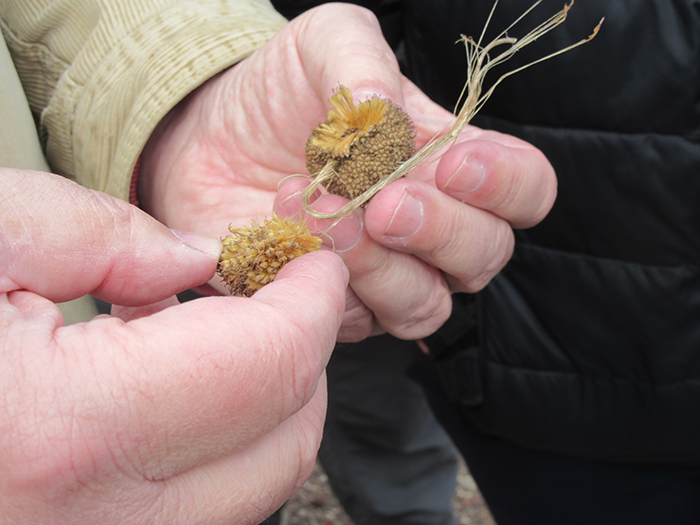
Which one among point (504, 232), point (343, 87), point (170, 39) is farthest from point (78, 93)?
point (504, 232)

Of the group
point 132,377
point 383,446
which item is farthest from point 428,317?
point 383,446

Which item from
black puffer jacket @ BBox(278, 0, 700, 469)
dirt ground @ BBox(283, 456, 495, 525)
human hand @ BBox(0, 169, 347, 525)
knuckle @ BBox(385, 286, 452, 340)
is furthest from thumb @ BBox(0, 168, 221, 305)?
dirt ground @ BBox(283, 456, 495, 525)

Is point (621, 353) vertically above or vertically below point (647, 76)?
below

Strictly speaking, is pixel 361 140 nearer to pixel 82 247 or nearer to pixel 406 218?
pixel 406 218

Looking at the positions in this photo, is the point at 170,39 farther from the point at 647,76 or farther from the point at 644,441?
the point at 644,441

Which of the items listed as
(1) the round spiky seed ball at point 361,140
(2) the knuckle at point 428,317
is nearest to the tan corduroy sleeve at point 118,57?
(1) the round spiky seed ball at point 361,140
